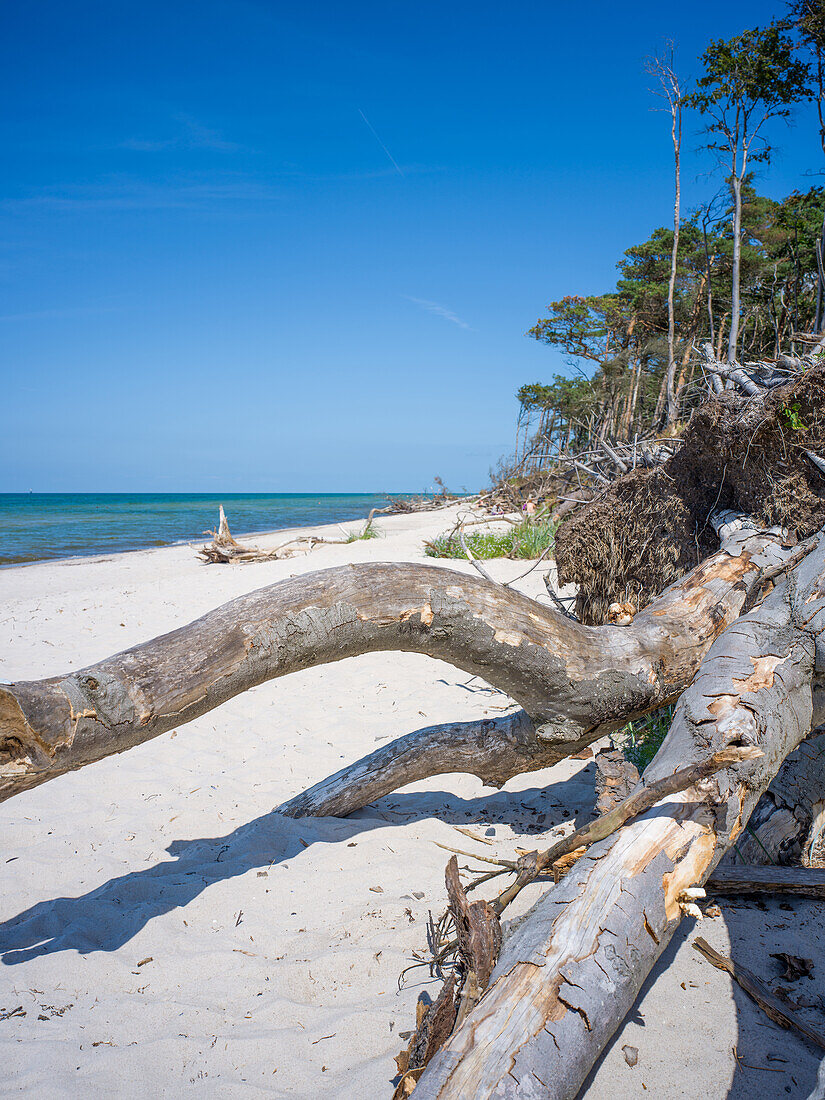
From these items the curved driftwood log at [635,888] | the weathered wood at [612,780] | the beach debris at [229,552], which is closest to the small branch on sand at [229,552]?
the beach debris at [229,552]

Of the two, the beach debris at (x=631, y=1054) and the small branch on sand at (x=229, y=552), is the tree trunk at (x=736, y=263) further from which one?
the beach debris at (x=631, y=1054)

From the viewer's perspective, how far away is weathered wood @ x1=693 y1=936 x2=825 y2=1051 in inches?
61.6

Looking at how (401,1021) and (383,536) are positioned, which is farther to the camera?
(383,536)

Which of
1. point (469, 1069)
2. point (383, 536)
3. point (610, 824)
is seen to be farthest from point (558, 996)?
point (383, 536)

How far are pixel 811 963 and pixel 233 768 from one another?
303cm

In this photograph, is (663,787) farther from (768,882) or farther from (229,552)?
(229,552)

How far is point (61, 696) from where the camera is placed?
1.62m

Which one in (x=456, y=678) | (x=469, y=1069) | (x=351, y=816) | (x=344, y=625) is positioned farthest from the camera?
(x=456, y=678)

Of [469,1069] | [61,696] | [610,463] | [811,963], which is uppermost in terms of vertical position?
[610,463]

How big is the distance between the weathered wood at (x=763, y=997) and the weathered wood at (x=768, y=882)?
23cm

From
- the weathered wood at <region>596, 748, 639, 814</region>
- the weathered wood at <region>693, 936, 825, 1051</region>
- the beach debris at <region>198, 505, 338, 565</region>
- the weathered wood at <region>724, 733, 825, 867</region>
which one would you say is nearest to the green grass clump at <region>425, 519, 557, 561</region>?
the beach debris at <region>198, 505, 338, 565</region>

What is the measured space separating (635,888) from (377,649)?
1.04 m

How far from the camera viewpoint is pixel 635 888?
56.5 inches

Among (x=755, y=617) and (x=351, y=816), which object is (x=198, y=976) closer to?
(x=351, y=816)
